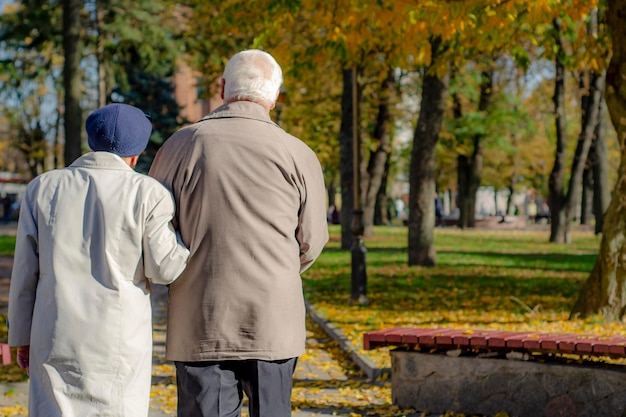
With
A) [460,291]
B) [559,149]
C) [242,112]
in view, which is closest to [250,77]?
[242,112]

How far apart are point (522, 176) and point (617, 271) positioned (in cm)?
6530

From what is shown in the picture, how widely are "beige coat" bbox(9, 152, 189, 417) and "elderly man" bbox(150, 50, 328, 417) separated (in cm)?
12

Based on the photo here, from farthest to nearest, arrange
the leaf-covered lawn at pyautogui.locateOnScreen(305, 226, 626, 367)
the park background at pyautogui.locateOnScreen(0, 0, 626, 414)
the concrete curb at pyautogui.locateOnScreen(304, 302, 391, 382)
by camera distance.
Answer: the park background at pyautogui.locateOnScreen(0, 0, 626, 414)
the leaf-covered lawn at pyautogui.locateOnScreen(305, 226, 626, 367)
the concrete curb at pyautogui.locateOnScreen(304, 302, 391, 382)

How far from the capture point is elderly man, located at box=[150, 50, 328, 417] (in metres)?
3.70

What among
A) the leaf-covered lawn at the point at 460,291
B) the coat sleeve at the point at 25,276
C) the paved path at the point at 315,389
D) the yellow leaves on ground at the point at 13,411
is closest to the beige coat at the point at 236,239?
the coat sleeve at the point at 25,276

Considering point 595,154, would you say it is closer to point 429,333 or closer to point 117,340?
point 429,333

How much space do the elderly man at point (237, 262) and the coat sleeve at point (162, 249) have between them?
67mm

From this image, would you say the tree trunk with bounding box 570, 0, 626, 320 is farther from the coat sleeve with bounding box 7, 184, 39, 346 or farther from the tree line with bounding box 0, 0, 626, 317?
the coat sleeve with bounding box 7, 184, 39, 346

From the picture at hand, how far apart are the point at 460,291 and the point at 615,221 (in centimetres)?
482

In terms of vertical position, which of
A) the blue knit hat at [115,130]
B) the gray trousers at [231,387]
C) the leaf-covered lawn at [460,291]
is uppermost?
the blue knit hat at [115,130]

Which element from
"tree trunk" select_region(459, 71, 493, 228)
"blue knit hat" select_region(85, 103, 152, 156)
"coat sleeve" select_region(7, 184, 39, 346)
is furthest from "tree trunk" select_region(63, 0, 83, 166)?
"tree trunk" select_region(459, 71, 493, 228)

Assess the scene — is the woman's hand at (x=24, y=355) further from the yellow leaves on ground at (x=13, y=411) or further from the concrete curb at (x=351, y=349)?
the concrete curb at (x=351, y=349)

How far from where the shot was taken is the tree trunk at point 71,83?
16.8 m

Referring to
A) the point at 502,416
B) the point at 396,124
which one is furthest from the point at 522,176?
the point at 502,416
